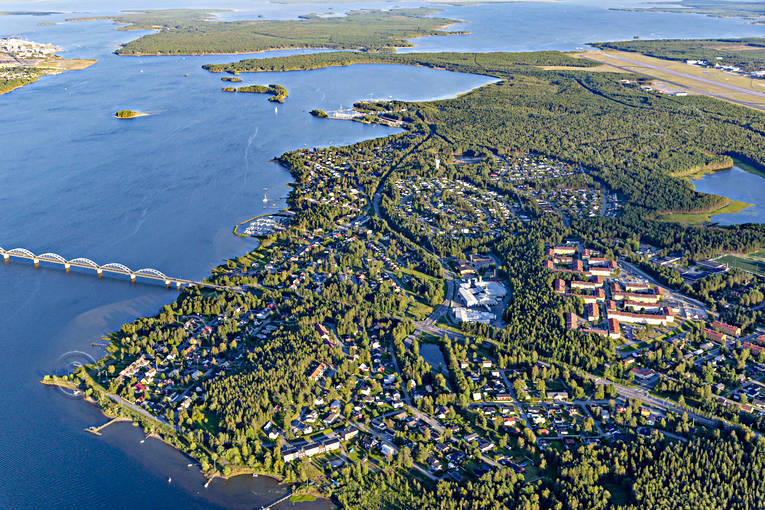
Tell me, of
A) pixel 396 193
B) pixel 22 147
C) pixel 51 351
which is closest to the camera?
pixel 51 351

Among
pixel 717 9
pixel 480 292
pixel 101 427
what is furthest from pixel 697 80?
pixel 717 9

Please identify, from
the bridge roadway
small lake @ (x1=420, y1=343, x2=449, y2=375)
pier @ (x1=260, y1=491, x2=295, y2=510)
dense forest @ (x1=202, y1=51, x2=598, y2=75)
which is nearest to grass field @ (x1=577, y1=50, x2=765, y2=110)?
dense forest @ (x1=202, y1=51, x2=598, y2=75)

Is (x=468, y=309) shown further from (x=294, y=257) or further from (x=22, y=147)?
(x=22, y=147)

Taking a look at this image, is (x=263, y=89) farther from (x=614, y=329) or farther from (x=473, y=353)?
(x=614, y=329)

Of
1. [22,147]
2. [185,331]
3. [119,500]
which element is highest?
[22,147]

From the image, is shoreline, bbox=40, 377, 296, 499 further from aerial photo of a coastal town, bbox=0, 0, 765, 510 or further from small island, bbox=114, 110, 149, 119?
small island, bbox=114, 110, 149, 119

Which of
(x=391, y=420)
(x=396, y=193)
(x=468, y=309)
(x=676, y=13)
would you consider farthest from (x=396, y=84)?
(x=676, y=13)
